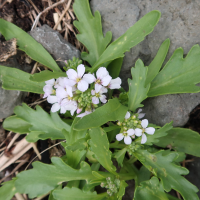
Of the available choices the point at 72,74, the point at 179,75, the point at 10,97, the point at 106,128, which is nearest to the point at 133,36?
the point at 179,75

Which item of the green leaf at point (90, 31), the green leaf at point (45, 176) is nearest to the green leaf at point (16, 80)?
the green leaf at point (90, 31)

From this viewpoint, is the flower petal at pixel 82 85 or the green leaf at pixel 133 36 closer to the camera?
the flower petal at pixel 82 85

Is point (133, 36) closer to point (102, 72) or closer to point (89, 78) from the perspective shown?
point (102, 72)

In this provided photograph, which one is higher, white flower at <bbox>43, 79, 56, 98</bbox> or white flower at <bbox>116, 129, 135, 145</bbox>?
white flower at <bbox>43, 79, 56, 98</bbox>

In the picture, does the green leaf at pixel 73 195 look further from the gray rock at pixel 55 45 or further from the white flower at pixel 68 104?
the gray rock at pixel 55 45

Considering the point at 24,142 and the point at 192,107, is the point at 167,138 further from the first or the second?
the point at 24,142

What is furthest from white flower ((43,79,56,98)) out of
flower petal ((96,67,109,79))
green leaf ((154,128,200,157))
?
green leaf ((154,128,200,157))

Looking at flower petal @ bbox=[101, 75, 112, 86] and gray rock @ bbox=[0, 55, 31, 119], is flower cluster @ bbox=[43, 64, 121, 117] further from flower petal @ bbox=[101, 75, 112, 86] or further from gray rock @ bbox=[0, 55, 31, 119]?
gray rock @ bbox=[0, 55, 31, 119]
